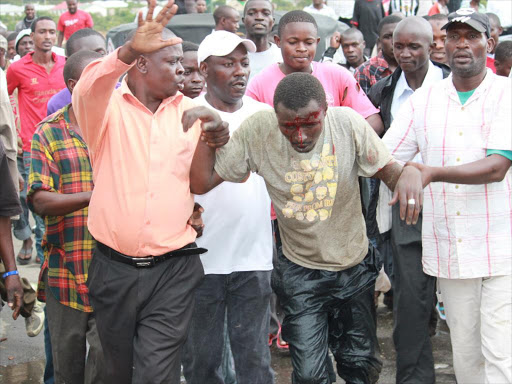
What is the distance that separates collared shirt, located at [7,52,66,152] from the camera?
877 centimetres

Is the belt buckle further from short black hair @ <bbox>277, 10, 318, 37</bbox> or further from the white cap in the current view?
short black hair @ <bbox>277, 10, 318, 37</bbox>

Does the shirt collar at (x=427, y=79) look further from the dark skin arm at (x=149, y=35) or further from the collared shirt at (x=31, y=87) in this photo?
the collared shirt at (x=31, y=87)

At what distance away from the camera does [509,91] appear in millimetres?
4598

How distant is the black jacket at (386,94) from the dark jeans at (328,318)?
143 cm

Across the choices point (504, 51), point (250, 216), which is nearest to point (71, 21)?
point (504, 51)

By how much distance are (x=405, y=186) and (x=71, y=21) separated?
1124 centimetres

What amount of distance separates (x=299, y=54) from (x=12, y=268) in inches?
93.5

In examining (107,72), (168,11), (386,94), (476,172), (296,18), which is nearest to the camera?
(168,11)

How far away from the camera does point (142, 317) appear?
4.14 m

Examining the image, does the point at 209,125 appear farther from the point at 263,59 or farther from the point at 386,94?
the point at 263,59

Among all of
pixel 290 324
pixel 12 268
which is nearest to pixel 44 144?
pixel 12 268

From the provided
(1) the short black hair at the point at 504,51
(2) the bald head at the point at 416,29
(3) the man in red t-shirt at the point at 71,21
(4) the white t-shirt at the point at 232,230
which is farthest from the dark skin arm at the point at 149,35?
(3) the man in red t-shirt at the point at 71,21

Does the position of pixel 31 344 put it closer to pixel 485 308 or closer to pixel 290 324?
pixel 290 324

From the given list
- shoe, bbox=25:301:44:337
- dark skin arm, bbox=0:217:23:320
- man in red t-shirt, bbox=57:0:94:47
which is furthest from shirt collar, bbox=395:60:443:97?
man in red t-shirt, bbox=57:0:94:47
